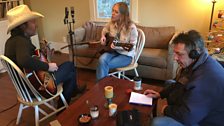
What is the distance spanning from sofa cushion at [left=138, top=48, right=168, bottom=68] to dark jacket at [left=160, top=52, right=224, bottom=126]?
4.63 ft

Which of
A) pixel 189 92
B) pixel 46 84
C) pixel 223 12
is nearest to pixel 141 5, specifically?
pixel 223 12

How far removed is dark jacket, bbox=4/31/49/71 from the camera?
1797 millimetres

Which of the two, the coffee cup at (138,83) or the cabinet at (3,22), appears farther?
the cabinet at (3,22)

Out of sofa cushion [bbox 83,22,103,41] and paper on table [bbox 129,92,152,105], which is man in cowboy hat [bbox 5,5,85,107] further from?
sofa cushion [bbox 83,22,103,41]

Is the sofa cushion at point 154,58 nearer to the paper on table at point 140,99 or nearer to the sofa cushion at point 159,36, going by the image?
the sofa cushion at point 159,36

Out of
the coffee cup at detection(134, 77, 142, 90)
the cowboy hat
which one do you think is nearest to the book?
the coffee cup at detection(134, 77, 142, 90)

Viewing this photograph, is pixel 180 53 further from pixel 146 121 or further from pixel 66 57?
pixel 66 57

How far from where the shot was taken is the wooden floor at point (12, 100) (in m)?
2.34

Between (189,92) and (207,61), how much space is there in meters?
0.24

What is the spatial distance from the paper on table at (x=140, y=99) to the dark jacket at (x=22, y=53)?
820 millimetres

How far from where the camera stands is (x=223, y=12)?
2.78 meters

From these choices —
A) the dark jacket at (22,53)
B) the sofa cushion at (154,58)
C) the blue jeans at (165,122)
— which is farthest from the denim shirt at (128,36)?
the blue jeans at (165,122)

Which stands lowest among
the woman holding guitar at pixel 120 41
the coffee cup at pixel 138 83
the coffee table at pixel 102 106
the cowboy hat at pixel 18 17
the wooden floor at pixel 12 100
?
the wooden floor at pixel 12 100

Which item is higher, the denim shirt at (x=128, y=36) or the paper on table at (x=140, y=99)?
the denim shirt at (x=128, y=36)
